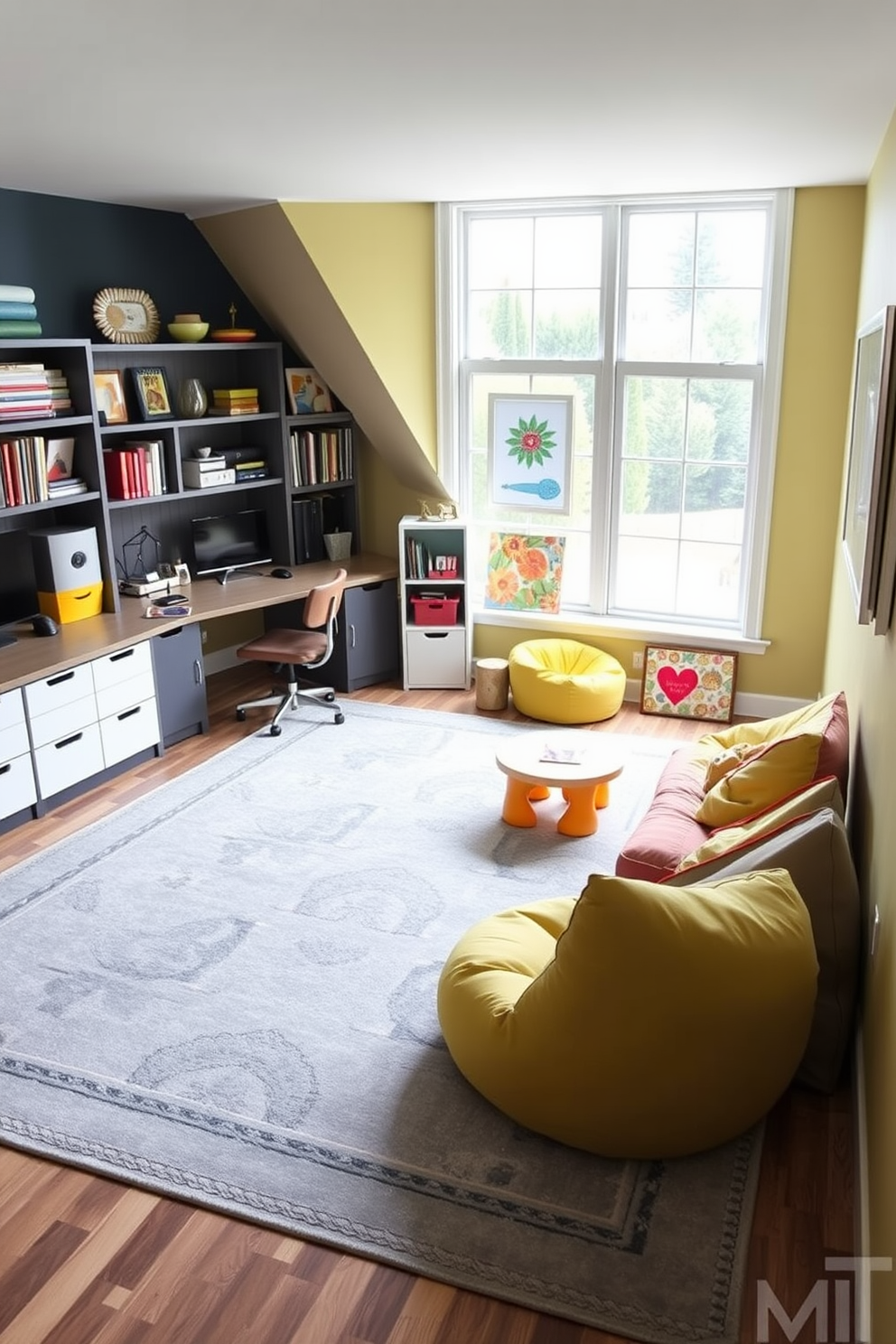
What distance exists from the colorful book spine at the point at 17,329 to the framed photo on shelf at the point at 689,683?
11.0ft

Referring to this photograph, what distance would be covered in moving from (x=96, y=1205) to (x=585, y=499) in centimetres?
436

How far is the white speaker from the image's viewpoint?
4.91 meters

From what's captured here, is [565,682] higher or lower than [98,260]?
lower

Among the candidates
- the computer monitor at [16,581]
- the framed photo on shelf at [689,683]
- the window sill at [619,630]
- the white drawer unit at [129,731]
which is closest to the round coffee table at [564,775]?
the framed photo on shelf at [689,683]

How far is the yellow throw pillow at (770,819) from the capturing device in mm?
2980

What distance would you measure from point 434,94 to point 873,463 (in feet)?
5.43

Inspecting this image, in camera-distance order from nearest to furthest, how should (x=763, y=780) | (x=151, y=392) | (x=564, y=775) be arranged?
1. (x=763, y=780)
2. (x=564, y=775)
3. (x=151, y=392)

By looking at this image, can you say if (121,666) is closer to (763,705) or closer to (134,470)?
A: (134,470)

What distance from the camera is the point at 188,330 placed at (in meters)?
5.51

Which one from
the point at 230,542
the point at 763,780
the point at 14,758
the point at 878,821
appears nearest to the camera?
the point at 878,821

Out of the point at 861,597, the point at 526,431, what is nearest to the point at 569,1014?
the point at 861,597

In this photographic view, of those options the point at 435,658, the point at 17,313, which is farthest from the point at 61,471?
the point at 435,658

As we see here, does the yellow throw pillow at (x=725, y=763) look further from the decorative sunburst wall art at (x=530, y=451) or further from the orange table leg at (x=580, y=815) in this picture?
the decorative sunburst wall art at (x=530, y=451)

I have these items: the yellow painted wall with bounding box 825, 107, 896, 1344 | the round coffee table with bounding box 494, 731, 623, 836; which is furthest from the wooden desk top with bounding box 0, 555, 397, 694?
the yellow painted wall with bounding box 825, 107, 896, 1344
